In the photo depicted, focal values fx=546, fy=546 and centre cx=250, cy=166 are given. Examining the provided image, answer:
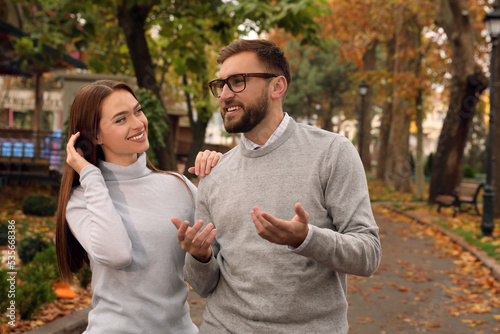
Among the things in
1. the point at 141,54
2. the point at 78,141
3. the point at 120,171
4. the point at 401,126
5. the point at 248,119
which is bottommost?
the point at 120,171

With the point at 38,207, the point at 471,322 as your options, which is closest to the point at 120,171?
the point at 471,322

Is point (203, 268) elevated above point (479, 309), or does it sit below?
above

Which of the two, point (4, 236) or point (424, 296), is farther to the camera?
point (4, 236)

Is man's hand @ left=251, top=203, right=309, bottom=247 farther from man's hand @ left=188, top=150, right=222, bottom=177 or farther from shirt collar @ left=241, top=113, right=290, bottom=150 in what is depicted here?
man's hand @ left=188, top=150, right=222, bottom=177

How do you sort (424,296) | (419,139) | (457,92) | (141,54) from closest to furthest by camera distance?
(424,296), (141,54), (457,92), (419,139)

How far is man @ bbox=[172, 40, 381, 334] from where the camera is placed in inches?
95.1

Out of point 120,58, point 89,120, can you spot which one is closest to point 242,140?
point 89,120

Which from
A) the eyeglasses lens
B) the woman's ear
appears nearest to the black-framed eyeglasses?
the eyeglasses lens

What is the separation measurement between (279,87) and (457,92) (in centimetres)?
1709

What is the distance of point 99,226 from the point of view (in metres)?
2.64

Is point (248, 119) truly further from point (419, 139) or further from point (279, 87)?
point (419, 139)

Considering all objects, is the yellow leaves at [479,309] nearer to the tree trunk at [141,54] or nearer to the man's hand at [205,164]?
the man's hand at [205,164]

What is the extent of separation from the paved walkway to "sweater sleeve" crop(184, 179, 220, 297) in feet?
13.5

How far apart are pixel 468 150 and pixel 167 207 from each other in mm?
44727
